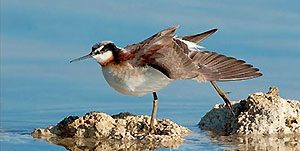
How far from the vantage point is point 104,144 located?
15109 millimetres

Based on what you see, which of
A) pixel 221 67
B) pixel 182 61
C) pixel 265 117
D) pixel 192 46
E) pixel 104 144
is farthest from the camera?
pixel 192 46

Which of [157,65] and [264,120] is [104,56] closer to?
[157,65]

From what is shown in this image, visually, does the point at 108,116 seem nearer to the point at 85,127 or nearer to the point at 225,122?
the point at 85,127

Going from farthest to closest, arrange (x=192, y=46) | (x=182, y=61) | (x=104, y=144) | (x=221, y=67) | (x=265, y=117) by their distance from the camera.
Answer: (x=192, y=46), (x=265, y=117), (x=221, y=67), (x=182, y=61), (x=104, y=144)

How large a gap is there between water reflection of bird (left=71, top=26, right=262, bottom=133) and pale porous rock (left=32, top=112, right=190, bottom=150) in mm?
240

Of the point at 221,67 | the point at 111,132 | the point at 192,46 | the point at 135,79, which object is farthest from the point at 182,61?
the point at 111,132

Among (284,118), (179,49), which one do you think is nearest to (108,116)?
(179,49)

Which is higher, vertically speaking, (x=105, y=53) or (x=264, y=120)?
(x=105, y=53)

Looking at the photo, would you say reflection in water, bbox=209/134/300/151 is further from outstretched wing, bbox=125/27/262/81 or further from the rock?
outstretched wing, bbox=125/27/262/81

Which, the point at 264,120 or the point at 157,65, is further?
the point at 264,120

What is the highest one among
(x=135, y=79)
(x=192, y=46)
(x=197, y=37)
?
(x=197, y=37)

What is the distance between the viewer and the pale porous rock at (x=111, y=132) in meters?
15.2

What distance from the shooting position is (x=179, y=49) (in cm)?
1561

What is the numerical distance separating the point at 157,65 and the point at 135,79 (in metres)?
0.39
